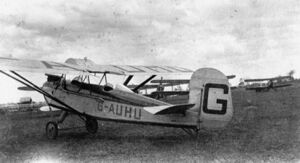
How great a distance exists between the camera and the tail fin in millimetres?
5555

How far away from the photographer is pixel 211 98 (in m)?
5.64

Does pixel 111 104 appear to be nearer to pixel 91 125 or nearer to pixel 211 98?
pixel 91 125

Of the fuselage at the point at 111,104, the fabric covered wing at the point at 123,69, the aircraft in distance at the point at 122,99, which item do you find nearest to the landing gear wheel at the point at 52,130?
the aircraft in distance at the point at 122,99

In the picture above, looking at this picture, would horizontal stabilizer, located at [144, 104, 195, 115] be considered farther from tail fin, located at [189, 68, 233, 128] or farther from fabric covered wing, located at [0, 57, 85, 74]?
fabric covered wing, located at [0, 57, 85, 74]

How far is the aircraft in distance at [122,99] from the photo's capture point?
5.59m

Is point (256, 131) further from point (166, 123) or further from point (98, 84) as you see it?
point (98, 84)

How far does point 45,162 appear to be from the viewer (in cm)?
479

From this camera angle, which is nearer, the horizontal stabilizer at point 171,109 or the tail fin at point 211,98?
the horizontal stabilizer at point 171,109

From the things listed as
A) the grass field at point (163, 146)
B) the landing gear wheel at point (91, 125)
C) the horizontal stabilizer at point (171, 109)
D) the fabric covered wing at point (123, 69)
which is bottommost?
the grass field at point (163, 146)

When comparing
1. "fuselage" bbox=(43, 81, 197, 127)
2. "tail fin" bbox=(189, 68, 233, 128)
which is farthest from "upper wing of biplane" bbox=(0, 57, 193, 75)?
"tail fin" bbox=(189, 68, 233, 128)

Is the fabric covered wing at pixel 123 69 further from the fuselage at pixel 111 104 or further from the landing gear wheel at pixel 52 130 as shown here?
the landing gear wheel at pixel 52 130

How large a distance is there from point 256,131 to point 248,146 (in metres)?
1.73

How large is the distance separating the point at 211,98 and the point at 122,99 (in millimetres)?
2090

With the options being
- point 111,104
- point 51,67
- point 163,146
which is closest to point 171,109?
point 163,146
